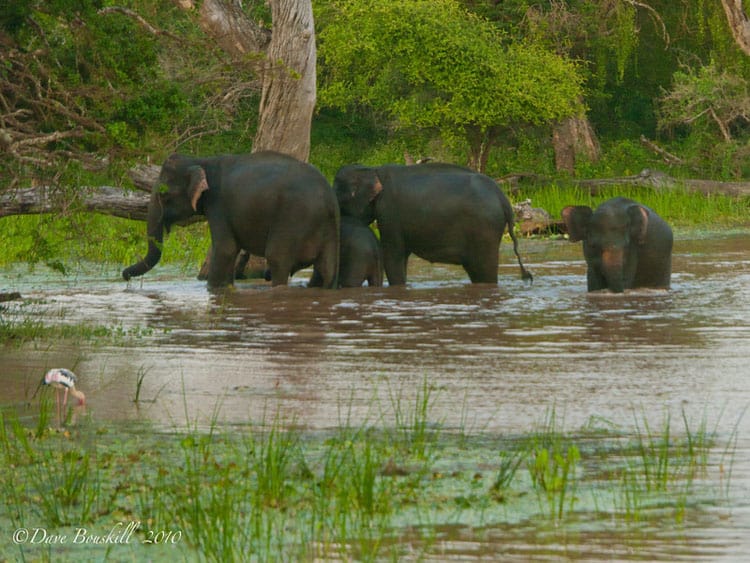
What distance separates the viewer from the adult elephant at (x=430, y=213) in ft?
48.5

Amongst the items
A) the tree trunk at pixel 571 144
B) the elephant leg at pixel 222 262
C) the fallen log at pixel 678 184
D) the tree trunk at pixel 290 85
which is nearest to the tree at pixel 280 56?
the tree trunk at pixel 290 85

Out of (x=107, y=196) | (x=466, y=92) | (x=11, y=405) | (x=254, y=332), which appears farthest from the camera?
(x=466, y=92)

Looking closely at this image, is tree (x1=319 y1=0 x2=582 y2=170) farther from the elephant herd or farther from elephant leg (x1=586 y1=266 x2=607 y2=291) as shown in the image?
elephant leg (x1=586 y1=266 x2=607 y2=291)

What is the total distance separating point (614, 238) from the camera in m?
13.4

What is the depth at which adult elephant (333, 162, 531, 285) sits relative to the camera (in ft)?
48.5

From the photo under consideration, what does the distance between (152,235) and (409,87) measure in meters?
14.9

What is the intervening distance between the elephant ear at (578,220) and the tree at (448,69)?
1336 cm

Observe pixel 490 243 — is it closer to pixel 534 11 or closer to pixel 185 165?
pixel 185 165

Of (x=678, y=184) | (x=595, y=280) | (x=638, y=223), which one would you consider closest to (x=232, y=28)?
(x=595, y=280)

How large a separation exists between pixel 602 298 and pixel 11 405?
680 centimetres

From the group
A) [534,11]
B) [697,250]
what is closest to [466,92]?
[534,11]

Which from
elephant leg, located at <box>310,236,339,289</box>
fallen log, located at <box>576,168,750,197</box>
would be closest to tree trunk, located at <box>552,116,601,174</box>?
fallen log, located at <box>576,168,750,197</box>

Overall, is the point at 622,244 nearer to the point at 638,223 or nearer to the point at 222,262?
the point at 638,223

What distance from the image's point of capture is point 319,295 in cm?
1388
